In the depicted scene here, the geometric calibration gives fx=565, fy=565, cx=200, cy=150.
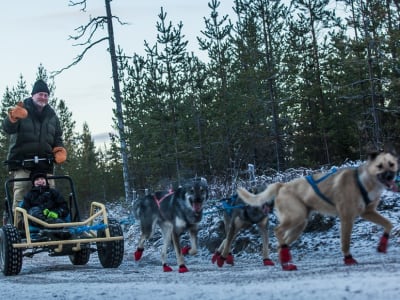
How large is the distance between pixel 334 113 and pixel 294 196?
20.0 meters

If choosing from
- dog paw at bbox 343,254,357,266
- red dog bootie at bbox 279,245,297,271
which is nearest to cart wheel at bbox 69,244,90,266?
red dog bootie at bbox 279,245,297,271

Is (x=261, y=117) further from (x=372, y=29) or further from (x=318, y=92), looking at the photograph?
(x=372, y=29)

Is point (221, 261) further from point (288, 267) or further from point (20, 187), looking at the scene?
point (20, 187)

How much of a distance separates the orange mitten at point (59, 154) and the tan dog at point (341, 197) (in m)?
4.39

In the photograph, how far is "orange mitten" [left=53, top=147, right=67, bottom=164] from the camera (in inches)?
381

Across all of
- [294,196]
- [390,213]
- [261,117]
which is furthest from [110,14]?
[294,196]

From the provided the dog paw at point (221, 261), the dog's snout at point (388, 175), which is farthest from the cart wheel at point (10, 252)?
the dog's snout at point (388, 175)

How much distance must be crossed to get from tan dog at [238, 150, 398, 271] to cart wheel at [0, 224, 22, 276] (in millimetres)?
3883

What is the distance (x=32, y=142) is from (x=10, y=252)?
2.23 meters

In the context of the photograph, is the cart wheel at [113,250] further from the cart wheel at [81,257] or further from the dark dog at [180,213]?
the cart wheel at [81,257]

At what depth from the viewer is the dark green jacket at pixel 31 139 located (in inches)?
379

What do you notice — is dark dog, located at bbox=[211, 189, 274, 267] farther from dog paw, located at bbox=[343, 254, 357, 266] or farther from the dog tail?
dog paw, located at bbox=[343, 254, 357, 266]

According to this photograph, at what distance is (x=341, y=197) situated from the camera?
6004 millimetres

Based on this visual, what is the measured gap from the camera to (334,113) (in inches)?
1003
